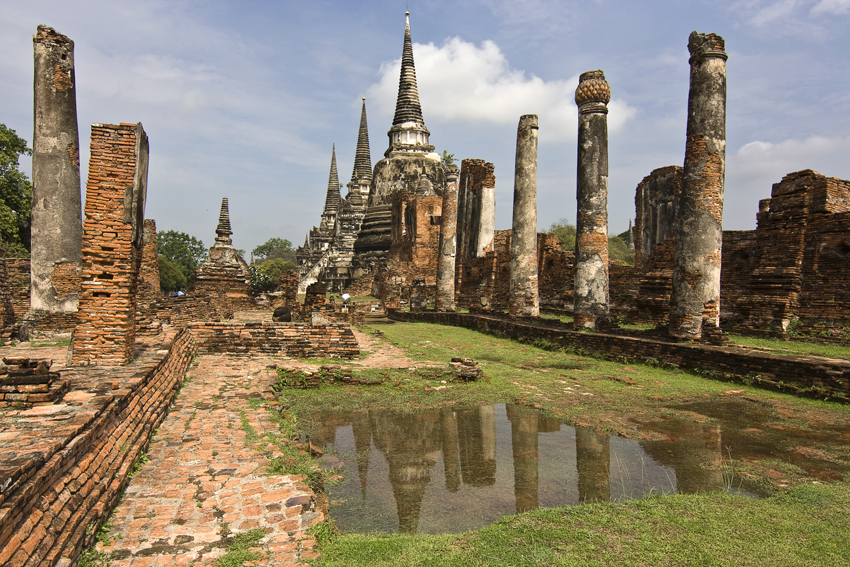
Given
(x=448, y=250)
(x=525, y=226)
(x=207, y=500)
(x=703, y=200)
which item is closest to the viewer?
(x=207, y=500)

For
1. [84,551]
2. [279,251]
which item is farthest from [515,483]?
[279,251]

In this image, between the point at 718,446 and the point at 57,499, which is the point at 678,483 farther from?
the point at 57,499

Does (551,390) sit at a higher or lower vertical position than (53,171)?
lower

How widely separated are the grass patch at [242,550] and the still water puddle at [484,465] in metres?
0.52

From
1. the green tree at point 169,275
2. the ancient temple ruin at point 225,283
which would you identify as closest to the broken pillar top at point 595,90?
the ancient temple ruin at point 225,283

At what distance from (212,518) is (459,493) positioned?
1589mm

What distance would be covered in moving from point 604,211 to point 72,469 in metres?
10.8

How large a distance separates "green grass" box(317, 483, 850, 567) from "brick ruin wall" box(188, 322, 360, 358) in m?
6.87

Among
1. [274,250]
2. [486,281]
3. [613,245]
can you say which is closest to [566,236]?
[613,245]

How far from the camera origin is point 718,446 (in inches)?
189

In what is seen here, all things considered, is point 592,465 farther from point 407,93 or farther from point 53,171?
point 407,93

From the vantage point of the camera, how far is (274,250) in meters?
111

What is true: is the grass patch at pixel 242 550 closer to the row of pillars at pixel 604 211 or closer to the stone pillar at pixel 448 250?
the row of pillars at pixel 604 211

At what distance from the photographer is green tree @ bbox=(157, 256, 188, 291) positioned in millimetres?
42469
